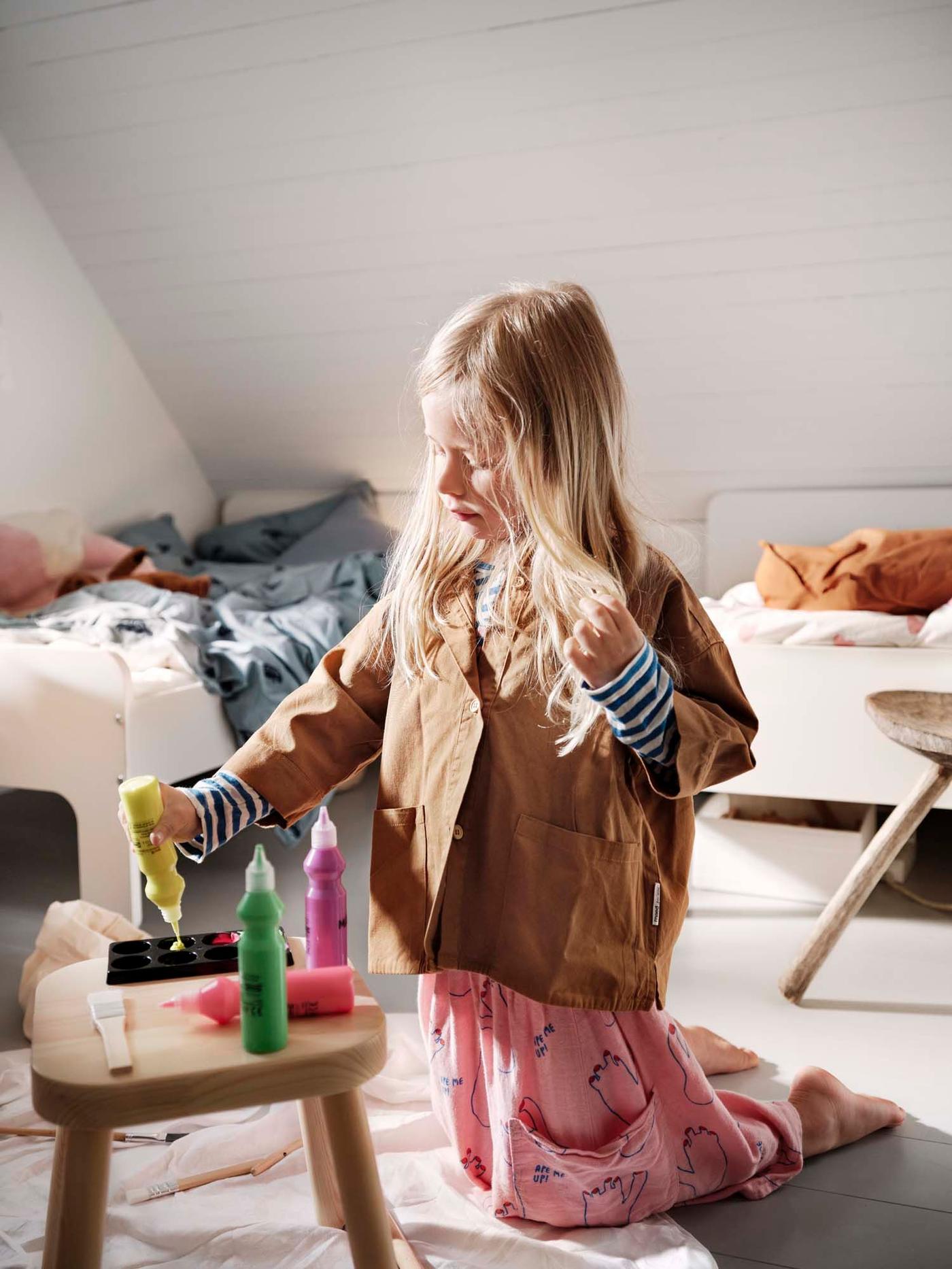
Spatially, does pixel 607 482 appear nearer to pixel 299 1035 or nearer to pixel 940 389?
pixel 299 1035

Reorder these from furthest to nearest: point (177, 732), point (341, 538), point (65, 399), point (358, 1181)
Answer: point (341, 538), point (65, 399), point (177, 732), point (358, 1181)

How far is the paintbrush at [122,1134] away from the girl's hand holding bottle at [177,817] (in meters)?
0.53

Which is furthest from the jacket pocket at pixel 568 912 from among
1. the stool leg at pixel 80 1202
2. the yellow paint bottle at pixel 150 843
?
the stool leg at pixel 80 1202

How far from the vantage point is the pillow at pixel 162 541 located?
11.6ft

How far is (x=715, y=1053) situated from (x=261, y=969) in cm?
96

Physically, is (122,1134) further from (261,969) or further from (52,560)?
(52,560)

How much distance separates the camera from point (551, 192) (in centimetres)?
278

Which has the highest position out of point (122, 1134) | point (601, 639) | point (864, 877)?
point (601, 639)

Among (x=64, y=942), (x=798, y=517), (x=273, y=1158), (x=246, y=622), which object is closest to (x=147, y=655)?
(x=246, y=622)

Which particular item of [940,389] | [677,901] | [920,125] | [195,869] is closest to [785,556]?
[940,389]

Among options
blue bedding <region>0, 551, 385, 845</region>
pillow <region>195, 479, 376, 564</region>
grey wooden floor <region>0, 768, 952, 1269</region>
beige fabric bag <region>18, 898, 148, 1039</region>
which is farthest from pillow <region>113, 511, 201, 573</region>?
beige fabric bag <region>18, 898, 148, 1039</region>

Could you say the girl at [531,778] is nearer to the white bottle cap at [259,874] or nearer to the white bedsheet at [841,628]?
the white bottle cap at [259,874]

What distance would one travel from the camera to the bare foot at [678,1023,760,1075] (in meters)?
1.62

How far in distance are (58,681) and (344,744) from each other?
109 cm
